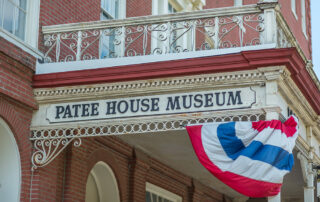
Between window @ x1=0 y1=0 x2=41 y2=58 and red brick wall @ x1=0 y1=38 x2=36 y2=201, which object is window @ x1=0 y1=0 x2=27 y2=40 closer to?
window @ x1=0 y1=0 x2=41 y2=58

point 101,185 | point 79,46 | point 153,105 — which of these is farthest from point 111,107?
point 101,185

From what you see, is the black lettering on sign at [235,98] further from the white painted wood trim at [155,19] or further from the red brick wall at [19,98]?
the red brick wall at [19,98]

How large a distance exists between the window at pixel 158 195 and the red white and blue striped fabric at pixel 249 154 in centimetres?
589

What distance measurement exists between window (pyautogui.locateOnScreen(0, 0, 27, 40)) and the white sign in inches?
62.5

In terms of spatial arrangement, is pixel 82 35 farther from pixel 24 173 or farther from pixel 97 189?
pixel 97 189

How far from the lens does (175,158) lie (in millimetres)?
15070

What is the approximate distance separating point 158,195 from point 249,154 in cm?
697

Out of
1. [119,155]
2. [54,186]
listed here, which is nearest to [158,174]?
[119,155]

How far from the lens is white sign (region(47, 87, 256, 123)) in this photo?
9844 mm

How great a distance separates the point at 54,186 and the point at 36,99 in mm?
1580

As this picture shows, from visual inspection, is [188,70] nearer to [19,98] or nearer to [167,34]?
[167,34]

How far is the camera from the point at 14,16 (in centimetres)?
1140

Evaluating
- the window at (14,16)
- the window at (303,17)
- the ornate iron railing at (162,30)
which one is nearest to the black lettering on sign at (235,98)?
the ornate iron railing at (162,30)

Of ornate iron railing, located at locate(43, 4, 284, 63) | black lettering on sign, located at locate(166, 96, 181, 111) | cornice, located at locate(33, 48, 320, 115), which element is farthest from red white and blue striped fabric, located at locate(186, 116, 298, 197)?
ornate iron railing, located at locate(43, 4, 284, 63)
